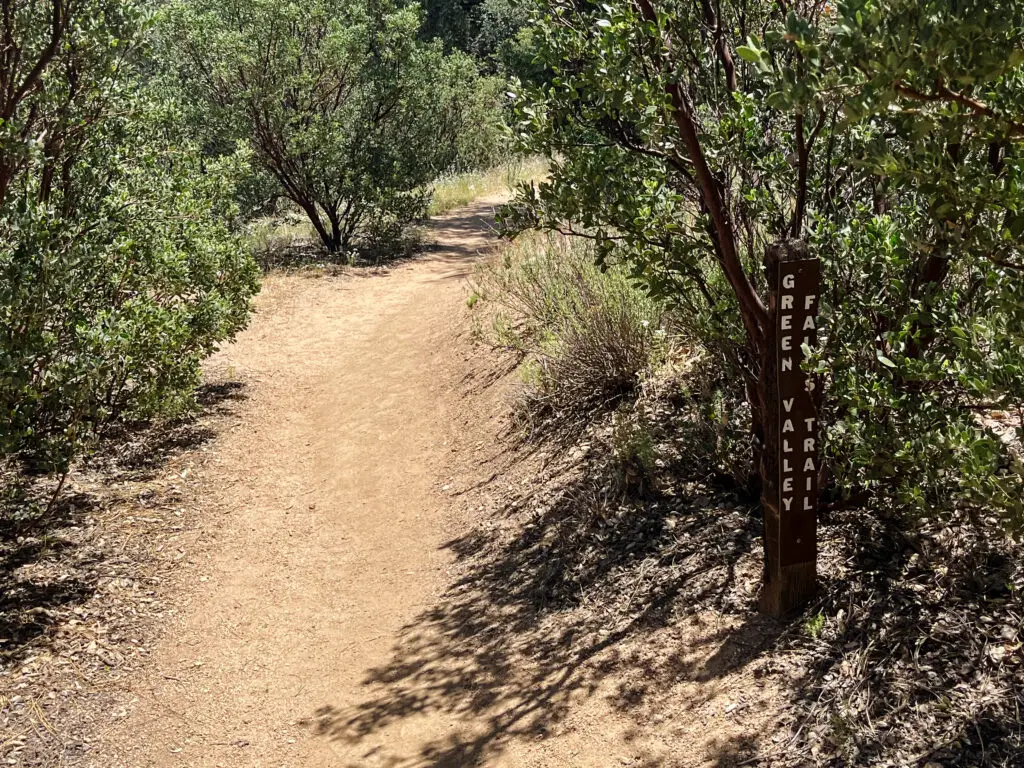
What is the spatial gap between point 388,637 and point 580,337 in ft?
8.72

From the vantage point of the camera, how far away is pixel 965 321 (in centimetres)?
338

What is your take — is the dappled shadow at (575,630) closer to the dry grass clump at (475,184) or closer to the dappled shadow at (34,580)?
the dappled shadow at (34,580)

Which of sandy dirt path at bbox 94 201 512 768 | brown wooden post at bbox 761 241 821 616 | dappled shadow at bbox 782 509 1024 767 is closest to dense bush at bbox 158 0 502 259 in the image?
sandy dirt path at bbox 94 201 512 768

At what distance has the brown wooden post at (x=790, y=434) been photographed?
11.9 ft

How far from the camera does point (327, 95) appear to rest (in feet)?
51.3

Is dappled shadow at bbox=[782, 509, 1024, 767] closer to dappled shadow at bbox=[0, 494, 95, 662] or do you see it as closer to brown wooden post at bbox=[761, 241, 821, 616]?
brown wooden post at bbox=[761, 241, 821, 616]

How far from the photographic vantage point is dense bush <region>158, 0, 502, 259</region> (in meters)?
14.0

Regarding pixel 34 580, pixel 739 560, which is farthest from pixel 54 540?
pixel 739 560

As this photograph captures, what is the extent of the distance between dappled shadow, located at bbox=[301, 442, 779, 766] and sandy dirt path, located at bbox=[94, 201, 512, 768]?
6.5 inches

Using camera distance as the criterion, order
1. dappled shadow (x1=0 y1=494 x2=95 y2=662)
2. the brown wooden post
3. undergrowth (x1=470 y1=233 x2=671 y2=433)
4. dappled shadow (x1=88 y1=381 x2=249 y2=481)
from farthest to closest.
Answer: dappled shadow (x1=88 y1=381 x2=249 y2=481)
undergrowth (x1=470 y1=233 x2=671 y2=433)
dappled shadow (x1=0 y1=494 x2=95 y2=662)
the brown wooden post

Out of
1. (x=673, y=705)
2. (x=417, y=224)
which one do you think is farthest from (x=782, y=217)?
(x=417, y=224)

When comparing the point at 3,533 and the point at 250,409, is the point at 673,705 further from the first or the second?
the point at 250,409

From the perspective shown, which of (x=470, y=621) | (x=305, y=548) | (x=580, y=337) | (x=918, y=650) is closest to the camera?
(x=918, y=650)

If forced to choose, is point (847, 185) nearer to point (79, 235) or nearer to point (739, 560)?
point (739, 560)
